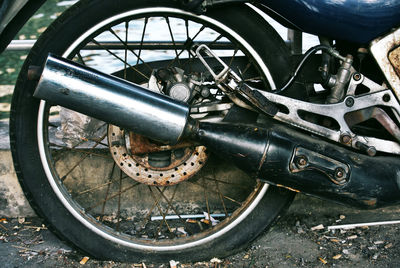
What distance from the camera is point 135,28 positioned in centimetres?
612

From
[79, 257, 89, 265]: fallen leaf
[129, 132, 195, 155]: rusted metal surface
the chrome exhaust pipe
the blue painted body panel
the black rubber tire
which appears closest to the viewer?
the chrome exhaust pipe

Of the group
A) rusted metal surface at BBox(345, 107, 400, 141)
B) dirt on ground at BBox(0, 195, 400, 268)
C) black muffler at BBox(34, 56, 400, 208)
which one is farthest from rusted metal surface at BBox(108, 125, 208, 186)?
rusted metal surface at BBox(345, 107, 400, 141)

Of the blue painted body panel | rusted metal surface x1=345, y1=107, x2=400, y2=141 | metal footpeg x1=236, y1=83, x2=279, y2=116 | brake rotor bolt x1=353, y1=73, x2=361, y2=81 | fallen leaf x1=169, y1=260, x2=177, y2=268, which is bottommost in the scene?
fallen leaf x1=169, y1=260, x2=177, y2=268

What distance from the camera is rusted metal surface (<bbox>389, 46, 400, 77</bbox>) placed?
205cm

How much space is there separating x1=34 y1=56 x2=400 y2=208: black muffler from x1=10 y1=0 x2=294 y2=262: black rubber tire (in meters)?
0.25

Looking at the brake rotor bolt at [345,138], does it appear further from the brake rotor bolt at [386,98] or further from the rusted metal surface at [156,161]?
the rusted metal surface at [156,161]

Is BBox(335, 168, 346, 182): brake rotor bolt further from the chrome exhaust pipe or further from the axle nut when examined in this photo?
the chrome exhaust pipe

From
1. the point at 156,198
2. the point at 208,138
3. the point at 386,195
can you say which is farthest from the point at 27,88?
the point at 386,195

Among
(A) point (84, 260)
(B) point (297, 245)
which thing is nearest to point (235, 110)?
(B) point (297, 245)

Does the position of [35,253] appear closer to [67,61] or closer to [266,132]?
[67,61]

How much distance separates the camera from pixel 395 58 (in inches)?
80.9

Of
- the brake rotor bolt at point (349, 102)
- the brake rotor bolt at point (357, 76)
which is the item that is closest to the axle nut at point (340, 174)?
the brake rotor bolt at point (349, 102)

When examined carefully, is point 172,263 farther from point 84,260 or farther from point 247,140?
point 247,140

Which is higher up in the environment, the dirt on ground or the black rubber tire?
the black rubber tire
